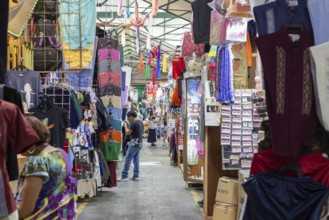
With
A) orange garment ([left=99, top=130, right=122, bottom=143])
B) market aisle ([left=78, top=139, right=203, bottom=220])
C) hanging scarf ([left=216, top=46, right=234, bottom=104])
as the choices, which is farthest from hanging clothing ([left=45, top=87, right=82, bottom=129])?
orange garment ([left=99, top=130, right=122, bottom=143])

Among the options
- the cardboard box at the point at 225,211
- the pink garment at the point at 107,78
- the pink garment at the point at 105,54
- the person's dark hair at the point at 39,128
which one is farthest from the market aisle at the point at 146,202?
the person's dark hair at the point at 39,128

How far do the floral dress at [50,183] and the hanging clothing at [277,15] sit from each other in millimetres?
1577

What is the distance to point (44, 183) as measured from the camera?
10.4 feet

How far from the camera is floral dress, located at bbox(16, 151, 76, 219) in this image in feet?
10.1

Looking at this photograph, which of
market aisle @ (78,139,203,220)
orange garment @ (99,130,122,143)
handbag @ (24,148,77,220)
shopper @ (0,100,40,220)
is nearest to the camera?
shopper @ (0,100,40,220)

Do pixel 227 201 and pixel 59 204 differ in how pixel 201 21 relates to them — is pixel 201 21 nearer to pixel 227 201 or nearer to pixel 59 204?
pixel 227 201

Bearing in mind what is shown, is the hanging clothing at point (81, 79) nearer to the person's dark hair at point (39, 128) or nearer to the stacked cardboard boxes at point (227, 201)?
the stacked cardboard boxes at point (227, 201)

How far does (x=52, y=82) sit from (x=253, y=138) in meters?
2.80

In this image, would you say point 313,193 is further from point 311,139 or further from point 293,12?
point 293,12

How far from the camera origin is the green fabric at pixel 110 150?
927cm

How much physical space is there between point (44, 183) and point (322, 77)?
72.7 inches

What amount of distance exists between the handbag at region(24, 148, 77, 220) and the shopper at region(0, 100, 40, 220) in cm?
71

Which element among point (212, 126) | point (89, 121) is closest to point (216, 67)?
point (212, 126)

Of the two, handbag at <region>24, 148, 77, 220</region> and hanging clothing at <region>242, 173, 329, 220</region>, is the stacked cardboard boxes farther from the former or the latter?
hanging clothing at <region>242, 173, 329, 220</region>
